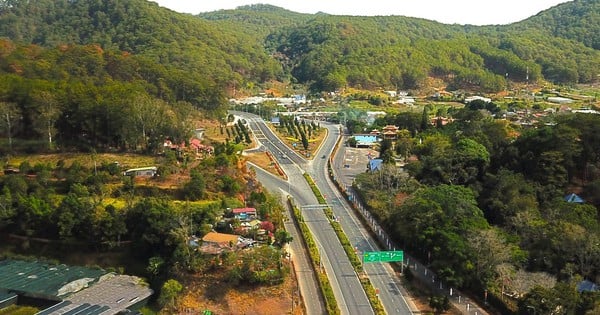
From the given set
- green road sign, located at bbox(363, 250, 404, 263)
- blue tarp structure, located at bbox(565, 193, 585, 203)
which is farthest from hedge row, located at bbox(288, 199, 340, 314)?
blue tarp structure, located at bbox(565, 193, 585, 203)

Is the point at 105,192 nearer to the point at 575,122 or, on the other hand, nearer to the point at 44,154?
the point at 44,154

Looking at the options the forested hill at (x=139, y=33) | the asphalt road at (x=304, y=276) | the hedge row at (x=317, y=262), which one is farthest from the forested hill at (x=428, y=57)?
the asphalt road at (x=304, y=276)

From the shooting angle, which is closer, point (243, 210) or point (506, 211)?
point (506, 211)

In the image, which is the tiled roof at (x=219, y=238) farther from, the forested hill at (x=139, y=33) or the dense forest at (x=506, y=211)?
the forested hill at (x=139, y=33)

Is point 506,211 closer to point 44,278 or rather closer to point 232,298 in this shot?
point 232,298

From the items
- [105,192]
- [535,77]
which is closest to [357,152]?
[105,192]

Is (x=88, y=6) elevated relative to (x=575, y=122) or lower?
elevated

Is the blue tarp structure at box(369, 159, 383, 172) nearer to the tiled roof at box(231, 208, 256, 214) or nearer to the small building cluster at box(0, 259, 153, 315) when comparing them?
the tiled roof at box(231, 208, 256, 214)

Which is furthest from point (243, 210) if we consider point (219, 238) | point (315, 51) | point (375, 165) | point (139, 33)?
point (315, 51)
